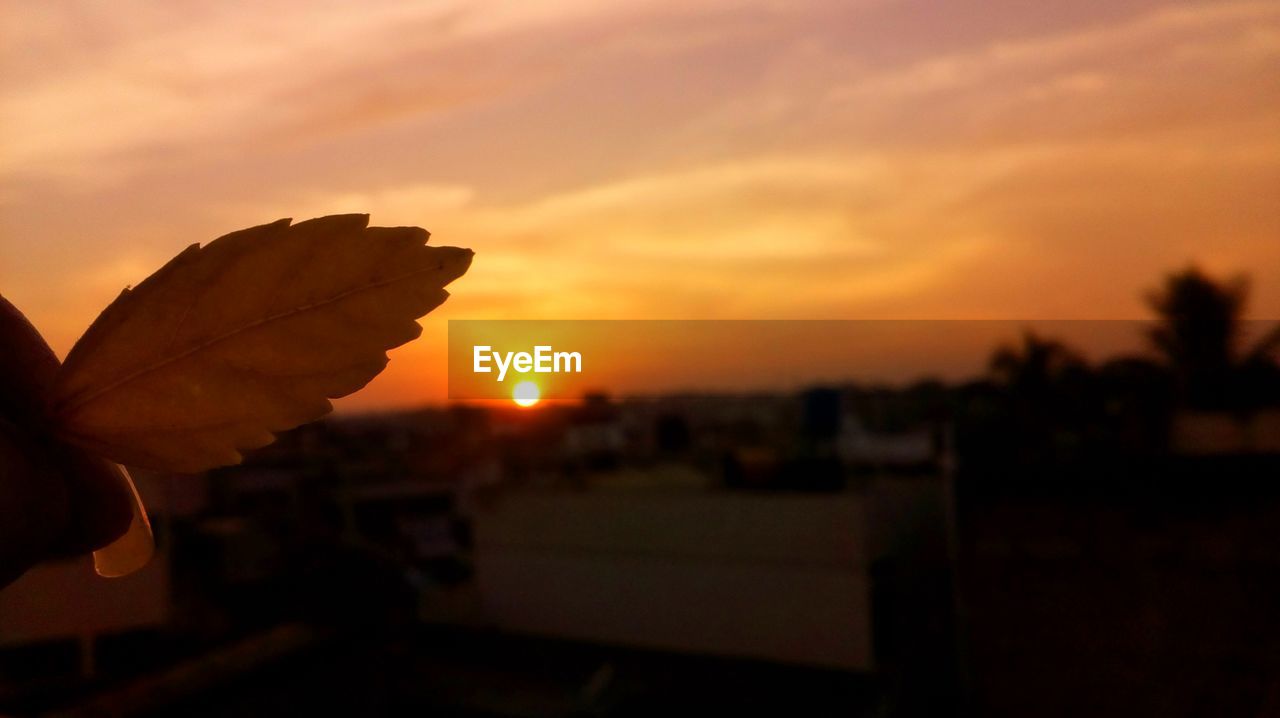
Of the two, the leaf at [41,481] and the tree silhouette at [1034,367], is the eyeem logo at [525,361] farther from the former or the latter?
the tree silhouette at [1034,367]

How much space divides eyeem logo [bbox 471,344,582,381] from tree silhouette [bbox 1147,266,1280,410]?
21.4 ft

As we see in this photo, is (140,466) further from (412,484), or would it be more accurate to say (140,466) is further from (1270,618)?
(412,484)

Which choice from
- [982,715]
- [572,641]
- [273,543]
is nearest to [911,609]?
[982,715]

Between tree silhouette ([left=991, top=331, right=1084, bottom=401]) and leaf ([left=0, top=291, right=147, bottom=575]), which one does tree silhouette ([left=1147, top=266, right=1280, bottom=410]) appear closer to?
tree silhouette ([left=991, top=331, right=1084, bottom=401])

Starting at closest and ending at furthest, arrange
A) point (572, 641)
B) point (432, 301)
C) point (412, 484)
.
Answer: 1. point (432, 301)
2. point (572, 641)
3. point (412, 484)

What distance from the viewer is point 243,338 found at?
5.8 inches

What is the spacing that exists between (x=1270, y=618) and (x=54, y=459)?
5.74 metres

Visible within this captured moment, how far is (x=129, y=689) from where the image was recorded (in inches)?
153

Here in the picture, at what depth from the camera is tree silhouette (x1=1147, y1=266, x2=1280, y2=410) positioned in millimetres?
5973

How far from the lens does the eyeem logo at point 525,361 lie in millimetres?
300

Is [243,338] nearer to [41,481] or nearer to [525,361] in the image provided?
[41,481]

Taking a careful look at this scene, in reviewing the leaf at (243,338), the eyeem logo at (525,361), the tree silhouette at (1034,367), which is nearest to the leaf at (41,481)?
the leaf at (243,338)

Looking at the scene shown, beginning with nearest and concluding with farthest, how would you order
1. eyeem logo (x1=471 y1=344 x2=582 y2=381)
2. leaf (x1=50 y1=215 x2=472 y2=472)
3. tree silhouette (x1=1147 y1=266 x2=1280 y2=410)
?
leaf (x1=50 y1=215 x2=472 y2=472) → eyeem logo (x1=471 y1=344 x2=582 y2=381) → tree silhouette (x1=1147 y1=266 x2=1280 y2=410)

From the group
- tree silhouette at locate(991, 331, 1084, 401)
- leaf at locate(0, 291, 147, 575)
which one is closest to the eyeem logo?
leaf at locate(0, 291, 147, 575)
